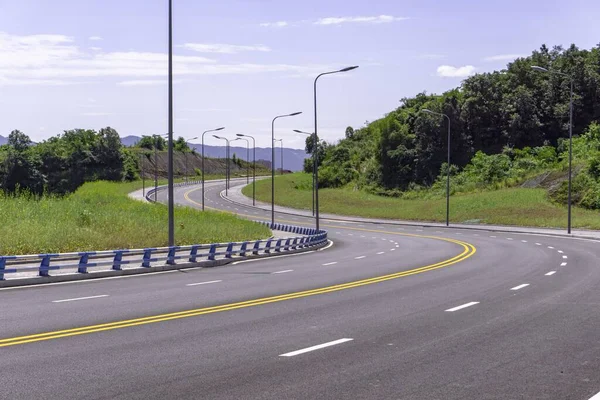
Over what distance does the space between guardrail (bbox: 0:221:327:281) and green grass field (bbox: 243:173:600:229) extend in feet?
120

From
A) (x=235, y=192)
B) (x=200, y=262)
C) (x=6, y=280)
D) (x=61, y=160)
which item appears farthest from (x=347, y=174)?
(x=6, y=280)

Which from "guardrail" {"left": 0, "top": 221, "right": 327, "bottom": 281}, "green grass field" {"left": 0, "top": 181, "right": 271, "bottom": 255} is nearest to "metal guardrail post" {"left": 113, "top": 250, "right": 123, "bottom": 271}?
"guardrail" {"left": 0, "top": 221, "right": 327, "bottom": 281}

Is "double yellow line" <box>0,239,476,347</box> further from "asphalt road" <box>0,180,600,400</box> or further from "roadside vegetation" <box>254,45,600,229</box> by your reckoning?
"roadside vegetation" <box>254,45,600,229</box>

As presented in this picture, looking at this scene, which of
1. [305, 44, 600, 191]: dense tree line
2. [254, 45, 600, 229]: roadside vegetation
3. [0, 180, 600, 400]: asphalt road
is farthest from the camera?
[305, 44, 600, 191]: dense tree line

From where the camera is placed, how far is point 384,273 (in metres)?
24.1

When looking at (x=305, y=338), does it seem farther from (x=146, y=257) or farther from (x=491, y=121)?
(x=491, y=121)

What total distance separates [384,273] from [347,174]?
359ft

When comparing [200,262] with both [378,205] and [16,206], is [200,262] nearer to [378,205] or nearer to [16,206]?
[16,206]

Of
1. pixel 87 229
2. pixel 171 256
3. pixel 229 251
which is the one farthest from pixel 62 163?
pixel 171 256

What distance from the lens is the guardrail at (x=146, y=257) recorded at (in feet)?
70.3

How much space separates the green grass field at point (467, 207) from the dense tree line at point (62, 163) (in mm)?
41839

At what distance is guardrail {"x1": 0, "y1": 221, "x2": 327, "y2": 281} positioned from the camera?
2143 centimetres

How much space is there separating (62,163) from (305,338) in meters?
140

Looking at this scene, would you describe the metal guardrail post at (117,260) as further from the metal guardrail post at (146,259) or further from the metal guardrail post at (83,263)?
the metal guardrail post at (146,259)
